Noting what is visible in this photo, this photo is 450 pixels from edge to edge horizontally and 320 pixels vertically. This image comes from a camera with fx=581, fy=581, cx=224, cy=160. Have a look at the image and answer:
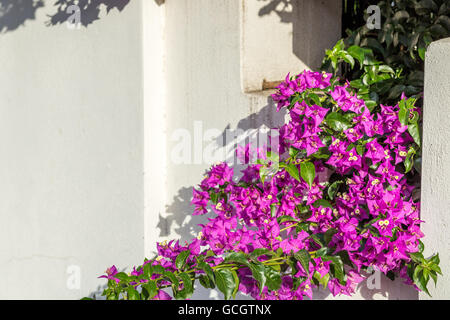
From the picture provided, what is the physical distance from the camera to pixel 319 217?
202 cm

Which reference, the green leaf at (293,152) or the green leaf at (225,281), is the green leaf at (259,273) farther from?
the green leaf at (293,152)

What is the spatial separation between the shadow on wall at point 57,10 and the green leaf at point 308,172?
1.15 meters

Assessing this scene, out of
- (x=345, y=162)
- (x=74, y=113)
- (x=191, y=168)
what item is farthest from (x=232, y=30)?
(x=74, y=113)

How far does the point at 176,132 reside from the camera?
8.60 feet

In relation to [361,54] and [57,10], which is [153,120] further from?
[361,54]

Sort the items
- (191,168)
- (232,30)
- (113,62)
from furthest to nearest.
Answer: (113,62) < (191,168) < (232,30)

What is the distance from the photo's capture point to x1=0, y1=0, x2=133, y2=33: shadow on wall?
9.06ft

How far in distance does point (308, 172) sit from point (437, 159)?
40cm

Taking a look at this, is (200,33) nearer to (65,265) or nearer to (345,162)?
(345,162)

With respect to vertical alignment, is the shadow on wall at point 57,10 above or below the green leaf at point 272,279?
above

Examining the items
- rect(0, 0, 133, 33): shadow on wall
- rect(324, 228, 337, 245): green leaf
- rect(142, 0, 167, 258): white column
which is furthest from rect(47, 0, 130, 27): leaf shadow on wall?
rect(324, 228, 337, 245): green leaf

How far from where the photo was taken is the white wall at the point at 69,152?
270 centimetres

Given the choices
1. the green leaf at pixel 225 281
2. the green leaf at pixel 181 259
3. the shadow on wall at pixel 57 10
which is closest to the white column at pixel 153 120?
the shadow on wall at pixel 57 10

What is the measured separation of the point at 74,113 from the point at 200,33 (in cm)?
88
